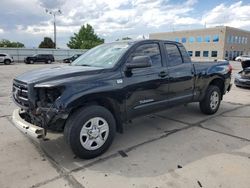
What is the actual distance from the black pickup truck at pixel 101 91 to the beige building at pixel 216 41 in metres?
51.7

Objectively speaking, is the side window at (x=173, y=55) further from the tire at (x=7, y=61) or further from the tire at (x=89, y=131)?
the tire at (x=7, y=61)

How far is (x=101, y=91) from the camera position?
345 cm

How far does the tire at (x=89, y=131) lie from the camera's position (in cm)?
325

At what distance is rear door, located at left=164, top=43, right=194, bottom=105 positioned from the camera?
4.62 m

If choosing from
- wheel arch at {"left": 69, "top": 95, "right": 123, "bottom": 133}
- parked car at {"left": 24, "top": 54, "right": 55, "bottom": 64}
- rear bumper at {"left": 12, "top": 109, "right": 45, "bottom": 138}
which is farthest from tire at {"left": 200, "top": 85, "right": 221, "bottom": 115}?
parked car at {"left": 24, "top": 54, "right": 55, "bottom": 64}

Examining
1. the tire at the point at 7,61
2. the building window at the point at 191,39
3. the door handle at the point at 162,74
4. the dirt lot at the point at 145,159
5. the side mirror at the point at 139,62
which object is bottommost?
the dirt lot at the point at 145,159

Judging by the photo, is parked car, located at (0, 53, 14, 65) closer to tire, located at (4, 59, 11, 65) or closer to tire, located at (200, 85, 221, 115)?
tire, located at (4, 59, 11, 65)

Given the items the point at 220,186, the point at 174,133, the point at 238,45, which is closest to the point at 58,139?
the point at 174,133

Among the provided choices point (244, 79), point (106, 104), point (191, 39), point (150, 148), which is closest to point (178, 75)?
point (150, 148)

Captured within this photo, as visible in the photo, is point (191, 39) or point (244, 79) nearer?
point (244, 79)

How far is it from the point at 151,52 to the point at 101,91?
145 centimetres

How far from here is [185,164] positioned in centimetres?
337

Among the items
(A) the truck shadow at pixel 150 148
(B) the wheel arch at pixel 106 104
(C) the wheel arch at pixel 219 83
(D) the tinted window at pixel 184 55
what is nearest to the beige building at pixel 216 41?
(C) the wheel arch at pixel 219 83

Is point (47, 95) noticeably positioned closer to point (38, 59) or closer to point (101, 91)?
point (101, 91)
